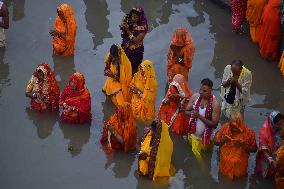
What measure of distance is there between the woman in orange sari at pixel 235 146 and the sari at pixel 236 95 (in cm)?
128

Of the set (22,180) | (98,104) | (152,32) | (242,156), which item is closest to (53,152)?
(22,180)

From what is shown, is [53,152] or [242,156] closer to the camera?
[242,156]

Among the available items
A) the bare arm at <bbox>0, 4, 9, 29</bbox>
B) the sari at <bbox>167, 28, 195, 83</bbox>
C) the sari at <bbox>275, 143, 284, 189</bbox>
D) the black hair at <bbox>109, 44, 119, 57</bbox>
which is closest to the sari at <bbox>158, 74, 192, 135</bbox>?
the sari at <bbox>167, 28, 195, 83</bbox>

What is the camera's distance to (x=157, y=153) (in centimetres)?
818

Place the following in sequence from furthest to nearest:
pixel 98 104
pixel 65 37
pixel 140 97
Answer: pixel 65 37, pixel 98 104, pixel 140 97

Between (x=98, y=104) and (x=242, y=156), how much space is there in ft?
9.99

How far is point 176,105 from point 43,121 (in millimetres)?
2342

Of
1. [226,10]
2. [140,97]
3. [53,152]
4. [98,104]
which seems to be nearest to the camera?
[53,152]

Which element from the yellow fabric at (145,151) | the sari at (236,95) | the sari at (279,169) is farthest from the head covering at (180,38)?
the sari at (279,169)

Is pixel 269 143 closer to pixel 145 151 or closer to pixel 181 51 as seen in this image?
pixel 145 151

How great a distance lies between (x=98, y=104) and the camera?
1029 centimetres

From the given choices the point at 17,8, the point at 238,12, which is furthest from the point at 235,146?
the point at 17,8

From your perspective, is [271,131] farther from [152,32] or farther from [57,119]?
[152,32]

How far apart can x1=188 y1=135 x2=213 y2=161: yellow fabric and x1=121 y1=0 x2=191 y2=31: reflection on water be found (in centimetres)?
469
